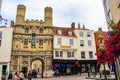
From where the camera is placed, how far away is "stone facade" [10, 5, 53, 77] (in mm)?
34594

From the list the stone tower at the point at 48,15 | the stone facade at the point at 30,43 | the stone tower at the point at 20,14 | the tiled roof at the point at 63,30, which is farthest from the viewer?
the tiled roof at the point at 63,30

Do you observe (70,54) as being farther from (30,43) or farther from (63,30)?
(30,43)

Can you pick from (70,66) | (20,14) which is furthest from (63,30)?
(20,14)

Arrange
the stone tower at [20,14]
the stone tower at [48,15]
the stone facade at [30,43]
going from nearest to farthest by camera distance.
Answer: the stone facade at [30,43]
the stone tower at [20,14]
the stone tower at [48,15]

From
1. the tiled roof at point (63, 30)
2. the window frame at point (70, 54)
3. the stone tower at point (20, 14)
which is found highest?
the stone tower at point (20, 14)

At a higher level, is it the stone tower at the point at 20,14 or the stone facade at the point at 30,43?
the stone tower at the point at 20,14

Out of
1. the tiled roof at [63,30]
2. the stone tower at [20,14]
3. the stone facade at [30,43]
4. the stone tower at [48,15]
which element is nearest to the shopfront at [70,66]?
the stone facade at [30,43]

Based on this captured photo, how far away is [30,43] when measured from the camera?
36.1m

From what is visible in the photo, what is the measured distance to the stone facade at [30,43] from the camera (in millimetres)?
34594

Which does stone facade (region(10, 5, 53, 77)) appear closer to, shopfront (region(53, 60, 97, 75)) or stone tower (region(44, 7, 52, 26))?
stone tower (region(44, 7, 52, 26))

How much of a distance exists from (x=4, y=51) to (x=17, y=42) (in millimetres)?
3486

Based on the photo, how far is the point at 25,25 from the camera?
36.8 metres

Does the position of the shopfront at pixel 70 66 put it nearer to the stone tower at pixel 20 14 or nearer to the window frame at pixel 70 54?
the window frame at pixel 70 54

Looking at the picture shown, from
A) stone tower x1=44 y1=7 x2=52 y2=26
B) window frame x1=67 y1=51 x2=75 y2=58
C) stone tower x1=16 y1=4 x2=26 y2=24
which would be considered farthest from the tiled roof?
stone tower x1=16 y1=4 x2=26 y2=24
